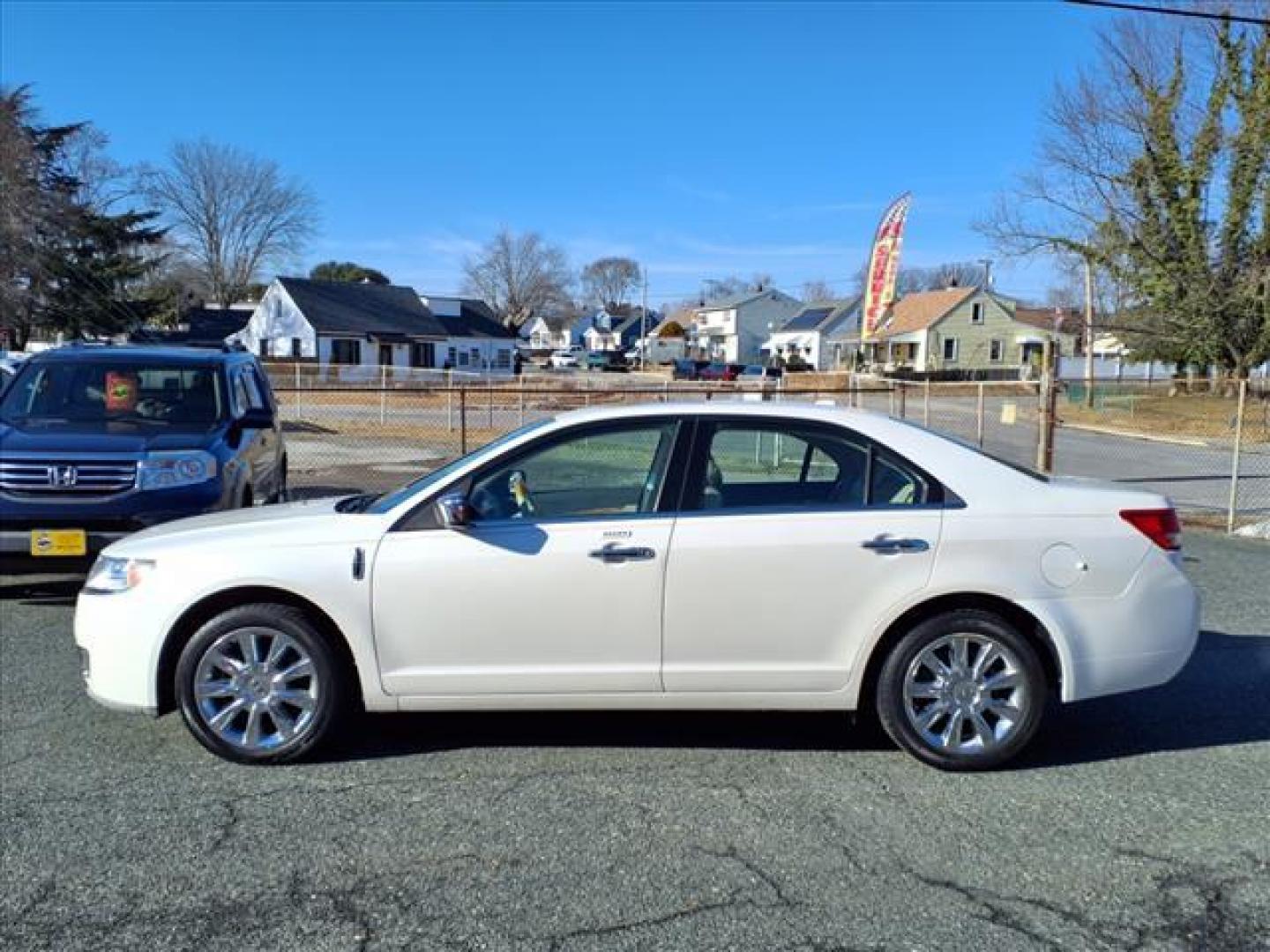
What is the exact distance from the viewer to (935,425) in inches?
1074

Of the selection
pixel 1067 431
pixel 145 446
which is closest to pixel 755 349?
pixel 1067 431

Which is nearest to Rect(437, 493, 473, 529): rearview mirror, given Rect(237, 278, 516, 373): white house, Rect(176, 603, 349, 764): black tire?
Rect(176, 603, 349, 764): black tire

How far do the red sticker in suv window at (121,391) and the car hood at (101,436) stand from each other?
0.25 metres

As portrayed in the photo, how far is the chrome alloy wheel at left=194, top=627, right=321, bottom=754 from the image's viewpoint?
419 centimetres

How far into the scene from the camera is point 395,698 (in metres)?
4.19

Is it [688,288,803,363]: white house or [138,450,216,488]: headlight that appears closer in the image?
[138,450,216,488]: headlight

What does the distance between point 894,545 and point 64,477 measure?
5.38m

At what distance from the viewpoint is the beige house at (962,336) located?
6397 cm

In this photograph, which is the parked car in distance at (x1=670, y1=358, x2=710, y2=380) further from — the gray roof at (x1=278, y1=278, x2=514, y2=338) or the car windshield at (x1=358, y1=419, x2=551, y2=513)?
the car windshield at (x1=358, y1=419, x2=551, y2=513)

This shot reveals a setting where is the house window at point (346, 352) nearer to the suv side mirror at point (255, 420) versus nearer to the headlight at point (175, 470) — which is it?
the suv side mirror at point (255, 420)

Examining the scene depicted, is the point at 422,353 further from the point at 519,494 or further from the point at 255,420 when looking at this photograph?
the point at 519,494

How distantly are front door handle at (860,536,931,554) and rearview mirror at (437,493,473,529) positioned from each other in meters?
1.64

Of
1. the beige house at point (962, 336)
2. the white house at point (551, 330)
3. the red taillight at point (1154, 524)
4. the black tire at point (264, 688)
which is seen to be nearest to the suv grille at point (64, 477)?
the black tire at point (264, 688)

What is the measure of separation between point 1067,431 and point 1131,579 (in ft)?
88.2
